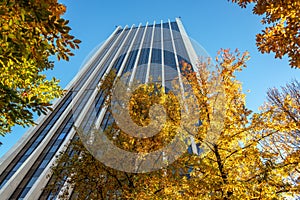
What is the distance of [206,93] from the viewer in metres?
6.77

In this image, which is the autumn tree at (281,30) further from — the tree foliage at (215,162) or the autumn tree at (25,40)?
the autumn tree at (25,40)

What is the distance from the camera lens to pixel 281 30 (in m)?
3.98

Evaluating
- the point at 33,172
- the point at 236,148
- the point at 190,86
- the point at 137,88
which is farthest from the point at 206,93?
the point at 33,172

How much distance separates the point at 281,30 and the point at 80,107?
36975mm

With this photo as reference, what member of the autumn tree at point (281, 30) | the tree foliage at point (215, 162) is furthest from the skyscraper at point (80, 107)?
the autumn tree at point (281, 30)

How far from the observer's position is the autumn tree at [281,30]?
3.68m

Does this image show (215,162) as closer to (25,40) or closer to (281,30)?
(281,30)

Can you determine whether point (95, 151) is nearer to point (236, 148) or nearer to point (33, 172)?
point (236, 148)

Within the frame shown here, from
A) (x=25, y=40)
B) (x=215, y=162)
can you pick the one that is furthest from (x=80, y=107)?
(x=25, y=40)

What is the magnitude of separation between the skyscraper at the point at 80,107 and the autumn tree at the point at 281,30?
5.36 meters

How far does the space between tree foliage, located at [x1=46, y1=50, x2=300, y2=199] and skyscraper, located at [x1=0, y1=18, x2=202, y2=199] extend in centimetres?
201

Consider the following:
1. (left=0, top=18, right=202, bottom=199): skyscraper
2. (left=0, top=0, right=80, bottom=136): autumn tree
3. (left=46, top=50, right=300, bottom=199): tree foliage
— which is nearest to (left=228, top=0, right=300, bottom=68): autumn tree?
(left=46, top=50, right=300, bottom=199): tree foliage

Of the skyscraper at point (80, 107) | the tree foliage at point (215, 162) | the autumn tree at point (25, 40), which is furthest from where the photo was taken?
the skyscraper at point (80, 107)

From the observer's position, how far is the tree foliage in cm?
513
